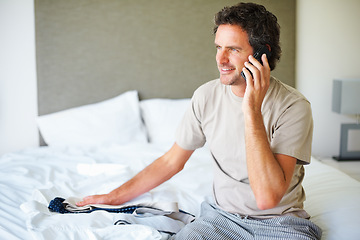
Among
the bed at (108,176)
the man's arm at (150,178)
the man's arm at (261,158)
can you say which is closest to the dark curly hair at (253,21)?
the man's arm at (261,158)

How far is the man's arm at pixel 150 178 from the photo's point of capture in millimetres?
1665

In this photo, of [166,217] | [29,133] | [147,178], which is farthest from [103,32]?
[166,217]

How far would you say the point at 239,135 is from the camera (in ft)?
4.89

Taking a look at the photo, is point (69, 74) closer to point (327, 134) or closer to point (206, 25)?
point (206, 25)

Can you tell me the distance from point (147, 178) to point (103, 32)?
192 cm

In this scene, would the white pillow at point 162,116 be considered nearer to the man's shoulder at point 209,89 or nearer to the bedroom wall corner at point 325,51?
the bedroom wall corner at point 325,51

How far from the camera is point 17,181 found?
2.13 meters

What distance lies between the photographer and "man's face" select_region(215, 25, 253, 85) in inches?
58.2

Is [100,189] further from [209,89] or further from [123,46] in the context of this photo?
[123,46]

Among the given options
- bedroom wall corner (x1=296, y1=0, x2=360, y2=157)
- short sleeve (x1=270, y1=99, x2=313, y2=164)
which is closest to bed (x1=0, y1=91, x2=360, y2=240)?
short sleeve (x1=270, y1=99, x2=313, y2=164)

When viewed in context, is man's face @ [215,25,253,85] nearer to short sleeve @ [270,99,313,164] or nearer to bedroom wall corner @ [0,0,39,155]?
short sleeve @ [270,99,313,164]

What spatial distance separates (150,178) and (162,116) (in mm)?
1502

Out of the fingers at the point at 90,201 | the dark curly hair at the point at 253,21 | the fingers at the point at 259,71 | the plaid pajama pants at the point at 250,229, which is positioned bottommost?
the fingers at the point at 90,201

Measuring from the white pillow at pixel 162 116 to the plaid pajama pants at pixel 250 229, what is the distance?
167 cm
